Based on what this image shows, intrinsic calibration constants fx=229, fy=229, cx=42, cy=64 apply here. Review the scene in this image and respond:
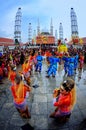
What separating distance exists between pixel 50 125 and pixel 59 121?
1.05ft

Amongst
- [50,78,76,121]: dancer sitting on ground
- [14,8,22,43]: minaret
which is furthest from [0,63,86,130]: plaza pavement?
[14,8,22,43]: minaret

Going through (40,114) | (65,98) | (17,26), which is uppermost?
(17,26)

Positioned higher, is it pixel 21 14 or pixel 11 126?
pixel 21 14

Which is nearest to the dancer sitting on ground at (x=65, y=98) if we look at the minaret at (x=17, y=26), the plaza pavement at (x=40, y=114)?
the plaza pavement at (x=40, y=114)

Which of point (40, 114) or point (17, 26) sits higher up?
point (17, 26)

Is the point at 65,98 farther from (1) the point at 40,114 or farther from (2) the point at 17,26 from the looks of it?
(2) the point at 17,26

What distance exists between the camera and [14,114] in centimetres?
684

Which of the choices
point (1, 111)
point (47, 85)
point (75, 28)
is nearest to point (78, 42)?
point (75, 28)

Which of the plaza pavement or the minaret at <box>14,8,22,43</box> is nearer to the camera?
the plaza pavement

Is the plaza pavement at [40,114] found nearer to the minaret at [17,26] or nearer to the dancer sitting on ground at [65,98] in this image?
the dancer sitting on ground at [65,98]

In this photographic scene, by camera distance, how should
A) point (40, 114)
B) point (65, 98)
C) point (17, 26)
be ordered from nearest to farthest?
point (65, 98) < point (40, 114) < point (17, 26)

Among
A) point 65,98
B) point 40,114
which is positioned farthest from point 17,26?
point 65,98

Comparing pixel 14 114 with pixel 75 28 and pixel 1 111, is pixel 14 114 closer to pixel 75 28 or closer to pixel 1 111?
pixel 1 111

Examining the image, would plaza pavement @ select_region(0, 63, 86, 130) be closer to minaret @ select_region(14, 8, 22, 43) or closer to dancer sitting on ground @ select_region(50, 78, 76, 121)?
dancer sitting on ground @ select_region(50, 78, 76, 121)
